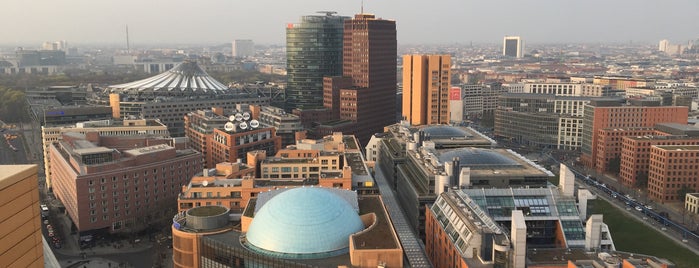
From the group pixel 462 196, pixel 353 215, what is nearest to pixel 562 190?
pixel 462 196

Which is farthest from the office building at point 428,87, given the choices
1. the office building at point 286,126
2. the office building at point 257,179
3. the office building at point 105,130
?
the office building at point 105,130

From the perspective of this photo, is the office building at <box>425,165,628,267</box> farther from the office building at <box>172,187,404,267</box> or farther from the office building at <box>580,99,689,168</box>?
the office building at <box>580,99,689,168</box>

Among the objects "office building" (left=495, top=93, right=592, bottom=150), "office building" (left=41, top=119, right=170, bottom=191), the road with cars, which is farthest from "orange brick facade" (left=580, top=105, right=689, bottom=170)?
"office building" (left=41, top=119, right=170, bottom=191)

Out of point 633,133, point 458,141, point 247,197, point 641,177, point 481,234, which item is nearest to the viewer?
point 481,234

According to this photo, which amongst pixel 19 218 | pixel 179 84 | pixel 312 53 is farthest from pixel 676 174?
pixel 179 84

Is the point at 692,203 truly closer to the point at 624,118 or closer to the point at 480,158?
the point at 480,158

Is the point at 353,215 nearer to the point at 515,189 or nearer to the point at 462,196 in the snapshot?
the point at 462,196
